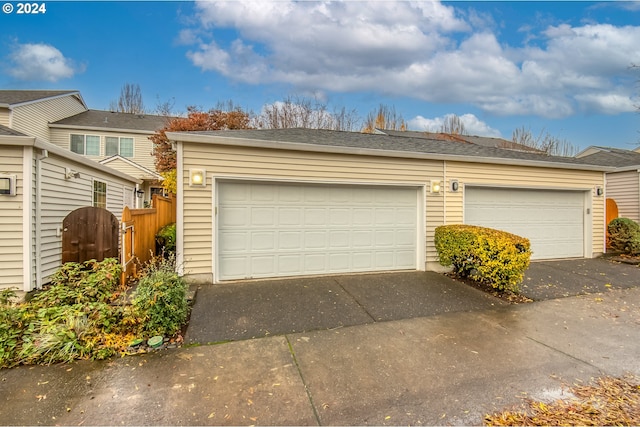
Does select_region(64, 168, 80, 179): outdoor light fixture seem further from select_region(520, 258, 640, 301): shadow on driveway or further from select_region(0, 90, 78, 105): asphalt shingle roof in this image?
select_region(0, 90, 78, 105): asphalt shingle roof

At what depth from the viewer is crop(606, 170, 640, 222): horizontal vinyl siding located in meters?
10.5

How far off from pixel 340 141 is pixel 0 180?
6.13 m

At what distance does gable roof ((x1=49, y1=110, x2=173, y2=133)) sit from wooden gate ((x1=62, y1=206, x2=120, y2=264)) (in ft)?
43.7

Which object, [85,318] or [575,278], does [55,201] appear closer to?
[85,318]

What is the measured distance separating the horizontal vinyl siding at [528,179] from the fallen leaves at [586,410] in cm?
463

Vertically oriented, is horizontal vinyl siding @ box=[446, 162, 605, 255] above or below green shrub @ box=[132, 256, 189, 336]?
above

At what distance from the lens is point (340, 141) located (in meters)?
7.00

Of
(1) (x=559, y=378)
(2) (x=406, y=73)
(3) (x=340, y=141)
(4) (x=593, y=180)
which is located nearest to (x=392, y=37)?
(3) (x=340, y=141)

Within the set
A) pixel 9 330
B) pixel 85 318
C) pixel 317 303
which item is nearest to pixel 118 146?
pixel 9 330

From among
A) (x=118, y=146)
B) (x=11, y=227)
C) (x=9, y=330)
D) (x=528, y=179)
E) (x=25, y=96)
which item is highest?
(x=25, y=96)

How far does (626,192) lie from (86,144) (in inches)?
967

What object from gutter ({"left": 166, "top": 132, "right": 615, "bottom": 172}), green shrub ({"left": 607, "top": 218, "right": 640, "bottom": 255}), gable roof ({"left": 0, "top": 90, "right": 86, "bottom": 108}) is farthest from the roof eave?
green shrub ({"left": 607, "top": 218, "right": 640, "bottom": 255})

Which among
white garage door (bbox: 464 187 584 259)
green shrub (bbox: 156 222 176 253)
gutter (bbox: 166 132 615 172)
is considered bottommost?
green shrub (bbox: 156 222 176 253)

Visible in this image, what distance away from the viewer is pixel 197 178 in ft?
17.9
